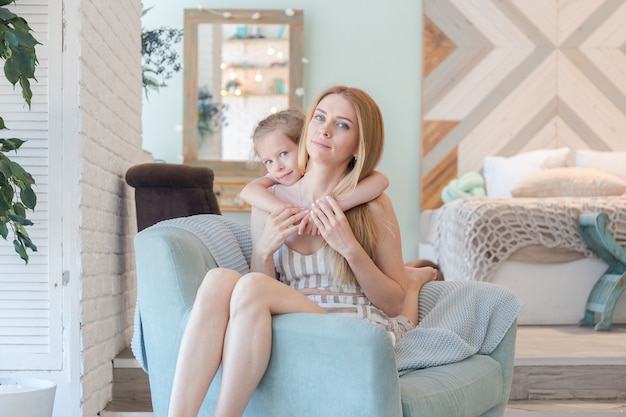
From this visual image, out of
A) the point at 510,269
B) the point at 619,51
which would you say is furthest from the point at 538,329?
the point at 619,51

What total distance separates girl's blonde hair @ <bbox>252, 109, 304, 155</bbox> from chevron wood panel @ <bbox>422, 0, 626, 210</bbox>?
352 centimetres

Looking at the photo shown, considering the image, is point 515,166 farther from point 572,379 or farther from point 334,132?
point 334,132

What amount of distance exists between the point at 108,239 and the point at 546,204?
7.14 ft

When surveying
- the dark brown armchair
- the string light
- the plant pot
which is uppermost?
the string light

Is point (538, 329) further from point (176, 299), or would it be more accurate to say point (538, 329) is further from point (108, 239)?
point (176, 299)

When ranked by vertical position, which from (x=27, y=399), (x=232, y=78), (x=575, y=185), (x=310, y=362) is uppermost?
(x=232, y=78)

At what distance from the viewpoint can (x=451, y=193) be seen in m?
5.55

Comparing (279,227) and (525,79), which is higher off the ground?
(525,79)

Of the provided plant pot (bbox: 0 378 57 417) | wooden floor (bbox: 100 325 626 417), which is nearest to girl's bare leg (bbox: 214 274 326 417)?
plant pot (bbox: 0 378 57 417)

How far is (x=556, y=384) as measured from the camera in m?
2.94

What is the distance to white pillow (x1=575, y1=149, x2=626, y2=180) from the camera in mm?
5344

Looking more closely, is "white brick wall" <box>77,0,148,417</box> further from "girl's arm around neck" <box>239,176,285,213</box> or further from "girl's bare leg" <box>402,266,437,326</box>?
"girl's bare leg" <box>402,266,437,326</box>

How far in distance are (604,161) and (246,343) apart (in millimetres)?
4294

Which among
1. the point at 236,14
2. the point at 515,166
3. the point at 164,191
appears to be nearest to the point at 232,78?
the point at 236,14
